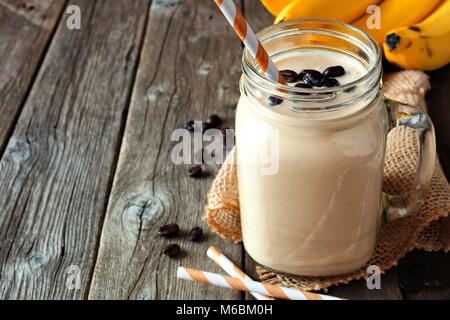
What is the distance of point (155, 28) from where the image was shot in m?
1.63

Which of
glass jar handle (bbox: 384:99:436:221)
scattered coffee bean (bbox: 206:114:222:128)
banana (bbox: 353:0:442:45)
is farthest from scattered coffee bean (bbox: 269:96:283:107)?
banana (bbox: 353:0:442:45)

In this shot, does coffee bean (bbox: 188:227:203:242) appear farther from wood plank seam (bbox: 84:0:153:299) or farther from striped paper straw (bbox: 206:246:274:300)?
wood plank seam (bbox: 84:0:153:299)

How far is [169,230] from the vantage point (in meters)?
1.15

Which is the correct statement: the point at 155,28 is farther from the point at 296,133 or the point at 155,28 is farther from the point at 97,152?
the point at 296,133

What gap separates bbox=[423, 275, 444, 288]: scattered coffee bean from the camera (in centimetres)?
106

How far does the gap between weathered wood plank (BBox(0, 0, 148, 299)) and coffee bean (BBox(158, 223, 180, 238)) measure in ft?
0.32

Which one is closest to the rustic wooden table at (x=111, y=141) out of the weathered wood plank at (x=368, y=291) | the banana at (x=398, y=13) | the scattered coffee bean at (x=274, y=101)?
the weathered wood plank at (x=368, y=291)

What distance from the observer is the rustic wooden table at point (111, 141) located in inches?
42.8

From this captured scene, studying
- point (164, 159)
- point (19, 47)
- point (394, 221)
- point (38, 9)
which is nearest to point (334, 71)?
point (394, 221)

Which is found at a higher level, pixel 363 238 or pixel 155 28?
pixel 155 28

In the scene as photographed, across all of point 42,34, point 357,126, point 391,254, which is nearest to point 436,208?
point 391,254

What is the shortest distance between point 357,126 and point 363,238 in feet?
0.60

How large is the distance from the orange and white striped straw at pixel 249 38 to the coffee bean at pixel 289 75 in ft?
0.05

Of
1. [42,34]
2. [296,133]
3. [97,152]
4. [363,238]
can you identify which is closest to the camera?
[296,133]
